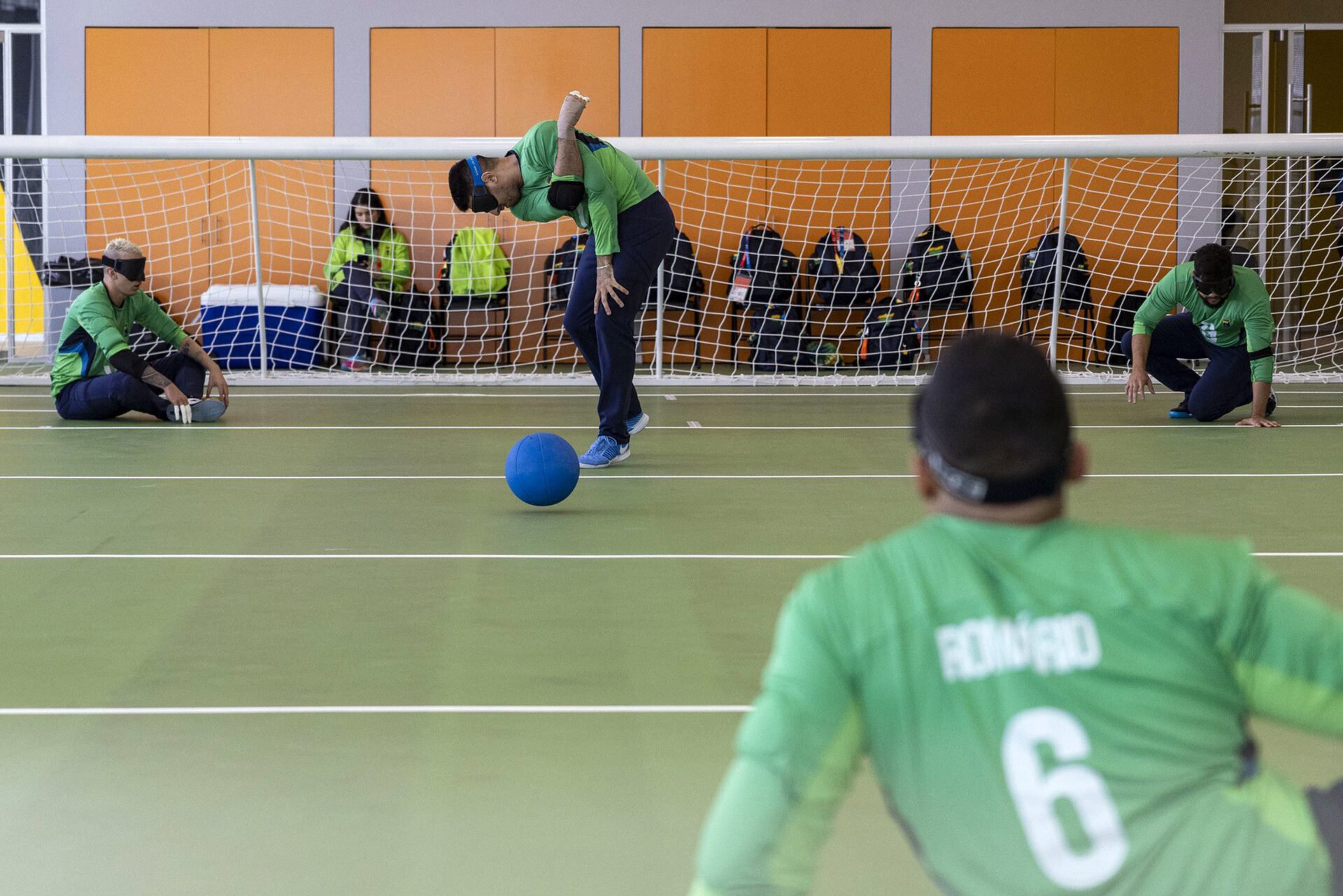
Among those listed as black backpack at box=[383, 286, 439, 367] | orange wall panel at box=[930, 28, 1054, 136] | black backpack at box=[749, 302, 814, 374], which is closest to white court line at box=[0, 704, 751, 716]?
black backpack at box=[383, 286, 439, 367]

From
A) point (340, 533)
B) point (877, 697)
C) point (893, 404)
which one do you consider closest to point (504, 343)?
point (893, 404)

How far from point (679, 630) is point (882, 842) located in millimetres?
1535

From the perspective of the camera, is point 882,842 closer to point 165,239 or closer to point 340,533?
point 340,533

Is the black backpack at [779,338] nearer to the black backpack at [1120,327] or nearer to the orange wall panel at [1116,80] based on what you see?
the black backpack at [1120,327]

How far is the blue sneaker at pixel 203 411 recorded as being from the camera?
28.3 ft

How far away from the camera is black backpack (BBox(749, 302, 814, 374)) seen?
1273 cm

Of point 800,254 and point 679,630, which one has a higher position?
point 800,254

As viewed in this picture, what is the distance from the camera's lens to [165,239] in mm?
13477

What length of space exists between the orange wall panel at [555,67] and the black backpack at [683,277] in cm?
132

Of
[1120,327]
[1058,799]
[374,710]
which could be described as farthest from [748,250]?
[1058,799]

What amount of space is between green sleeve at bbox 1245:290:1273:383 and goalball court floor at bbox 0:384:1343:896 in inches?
17.7

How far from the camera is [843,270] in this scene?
13.1 m

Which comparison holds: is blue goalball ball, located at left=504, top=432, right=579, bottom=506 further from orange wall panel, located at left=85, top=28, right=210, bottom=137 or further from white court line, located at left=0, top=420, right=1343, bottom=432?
orange wall panel, located at left=85, top=28, right=210, bottom=137

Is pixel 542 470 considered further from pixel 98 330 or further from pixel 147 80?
pixel 147 80
